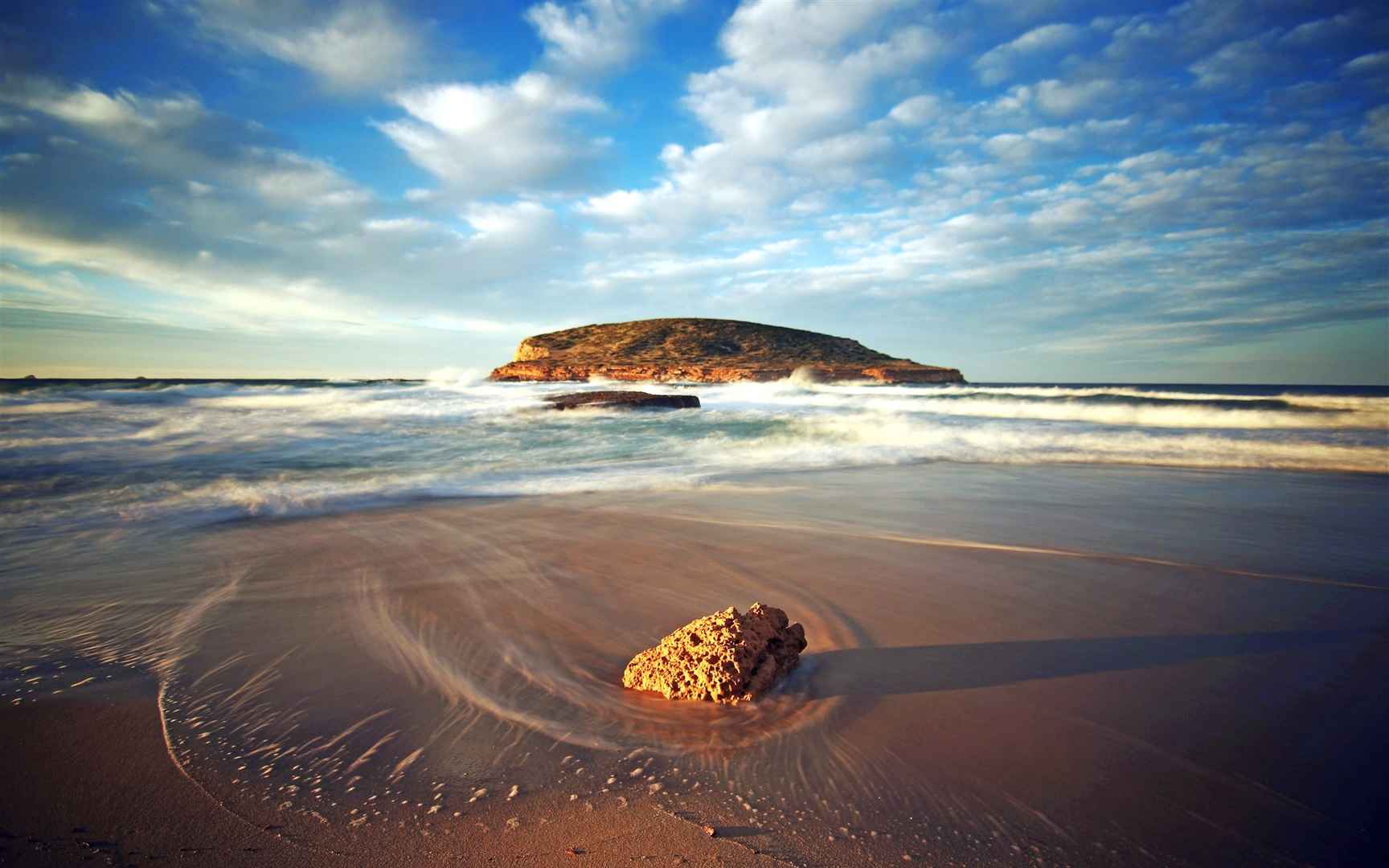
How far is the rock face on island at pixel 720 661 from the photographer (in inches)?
82.4

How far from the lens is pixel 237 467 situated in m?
7.93

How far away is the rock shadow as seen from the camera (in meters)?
2.25

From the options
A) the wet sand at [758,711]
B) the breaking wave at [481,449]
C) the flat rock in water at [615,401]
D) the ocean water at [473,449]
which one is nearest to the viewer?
the wet sand at [758,711]

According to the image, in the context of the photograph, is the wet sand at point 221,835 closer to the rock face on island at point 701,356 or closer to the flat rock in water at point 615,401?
the flat rock in water at point 615,401

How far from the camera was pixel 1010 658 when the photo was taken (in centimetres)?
244

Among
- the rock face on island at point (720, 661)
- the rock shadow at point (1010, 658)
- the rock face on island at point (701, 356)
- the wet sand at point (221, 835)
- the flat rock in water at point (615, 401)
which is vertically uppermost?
the rock face on island at point (701, 356)

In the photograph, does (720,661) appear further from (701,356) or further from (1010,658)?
(701,356)

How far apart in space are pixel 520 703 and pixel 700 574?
1.70m

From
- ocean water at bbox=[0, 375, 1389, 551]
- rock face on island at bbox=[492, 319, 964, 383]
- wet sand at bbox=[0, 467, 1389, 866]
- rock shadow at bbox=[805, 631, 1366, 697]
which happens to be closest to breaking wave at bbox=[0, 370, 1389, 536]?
ocean water at bbox=[0, 375, 1389, 551]

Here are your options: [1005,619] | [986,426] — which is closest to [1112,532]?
[1005,619]

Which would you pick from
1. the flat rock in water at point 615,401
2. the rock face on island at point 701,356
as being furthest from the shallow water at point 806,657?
the rock face on island at point 701,356

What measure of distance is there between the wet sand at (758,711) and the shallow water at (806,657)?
13mm

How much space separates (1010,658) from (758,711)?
1182 mm

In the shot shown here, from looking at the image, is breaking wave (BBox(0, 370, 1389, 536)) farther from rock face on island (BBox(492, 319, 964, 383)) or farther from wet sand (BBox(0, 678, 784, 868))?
rock face on island (BBox(492, 319, 964, 383))
